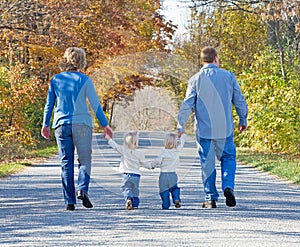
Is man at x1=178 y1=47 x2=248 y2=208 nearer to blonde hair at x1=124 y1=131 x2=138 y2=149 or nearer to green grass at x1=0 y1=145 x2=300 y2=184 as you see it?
blonde hair at x1=124 y1=131 x2=138 y2=149

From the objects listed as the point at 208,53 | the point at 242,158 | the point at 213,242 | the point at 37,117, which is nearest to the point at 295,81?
the point at 242,158

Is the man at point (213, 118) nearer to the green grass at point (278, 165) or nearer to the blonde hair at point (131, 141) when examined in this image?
the blonde hair at point (131, 141)

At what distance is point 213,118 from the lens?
9.91 metres

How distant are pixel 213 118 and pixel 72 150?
1.69 metres

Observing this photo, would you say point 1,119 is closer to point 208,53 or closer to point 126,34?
point 126,34

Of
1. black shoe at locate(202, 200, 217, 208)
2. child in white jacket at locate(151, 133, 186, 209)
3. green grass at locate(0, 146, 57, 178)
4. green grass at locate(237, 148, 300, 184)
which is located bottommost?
green grass at locate(0, 146, 57, 178)

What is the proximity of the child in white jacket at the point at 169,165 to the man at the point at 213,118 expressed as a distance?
9.1 inches

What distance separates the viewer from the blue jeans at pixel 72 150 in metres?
9.72

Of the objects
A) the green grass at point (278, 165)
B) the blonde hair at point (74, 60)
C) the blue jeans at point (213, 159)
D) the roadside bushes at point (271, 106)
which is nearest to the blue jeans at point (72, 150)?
the blonde hair at point (74, 60)

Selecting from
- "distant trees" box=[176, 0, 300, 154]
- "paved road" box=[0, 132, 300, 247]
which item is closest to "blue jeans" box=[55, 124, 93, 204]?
"paved road" box=[0, 132, 300, 247]

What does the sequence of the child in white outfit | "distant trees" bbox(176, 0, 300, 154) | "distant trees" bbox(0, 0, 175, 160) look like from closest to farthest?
1. the child in white outfit
2. "distant trees" bbox(0, 0, 175, 160)
3. "distant trees" bbox(176, 0, 300, 154)

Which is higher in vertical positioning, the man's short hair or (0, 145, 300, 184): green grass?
the man's short hair

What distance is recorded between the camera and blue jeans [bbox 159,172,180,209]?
9898 mm

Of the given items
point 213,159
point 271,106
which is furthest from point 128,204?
point 271,106
